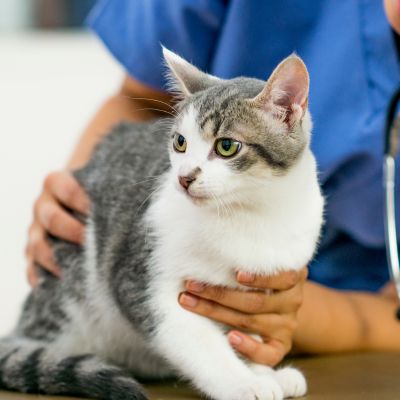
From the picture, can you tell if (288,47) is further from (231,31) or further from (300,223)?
(300,223)

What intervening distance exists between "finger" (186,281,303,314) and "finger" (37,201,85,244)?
0.31 m

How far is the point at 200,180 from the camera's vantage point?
1019 mm

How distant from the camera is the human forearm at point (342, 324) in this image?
143 cm

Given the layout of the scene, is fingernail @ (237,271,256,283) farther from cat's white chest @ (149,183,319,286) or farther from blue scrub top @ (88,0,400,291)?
blue scrub top @ (88,0,400,291)

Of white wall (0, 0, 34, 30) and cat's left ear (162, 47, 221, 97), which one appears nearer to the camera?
cat's left ear (162, 47, 221, 97)

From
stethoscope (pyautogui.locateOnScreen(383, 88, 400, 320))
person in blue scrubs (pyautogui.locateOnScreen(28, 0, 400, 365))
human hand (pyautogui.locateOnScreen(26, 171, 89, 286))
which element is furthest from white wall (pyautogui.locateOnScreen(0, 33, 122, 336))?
stethoscope (pyautogui.locateOnScreen(383, 88, 400, 320))

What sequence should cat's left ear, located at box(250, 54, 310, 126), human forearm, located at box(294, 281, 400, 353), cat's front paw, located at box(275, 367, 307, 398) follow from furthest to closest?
human forearm, located at box(294, 281, 400, 353) → cat's front paw, located at box(275, 367, 307, 398) → cat's left ear, located at box(250, 54, 310, 126)

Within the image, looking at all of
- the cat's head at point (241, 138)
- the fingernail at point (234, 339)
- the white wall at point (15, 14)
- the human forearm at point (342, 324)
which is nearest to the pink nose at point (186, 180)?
the cat's head at point (241, 138)

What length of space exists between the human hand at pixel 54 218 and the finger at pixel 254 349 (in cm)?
A: 35

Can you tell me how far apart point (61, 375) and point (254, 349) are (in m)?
0.29

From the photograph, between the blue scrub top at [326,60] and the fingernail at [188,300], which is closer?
the fingernail at [188,300]

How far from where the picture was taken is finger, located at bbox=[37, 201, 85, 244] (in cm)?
137

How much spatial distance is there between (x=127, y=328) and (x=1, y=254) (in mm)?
1519

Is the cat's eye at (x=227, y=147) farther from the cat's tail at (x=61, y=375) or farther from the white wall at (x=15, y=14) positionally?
the white wall at (x=15, y=14)
